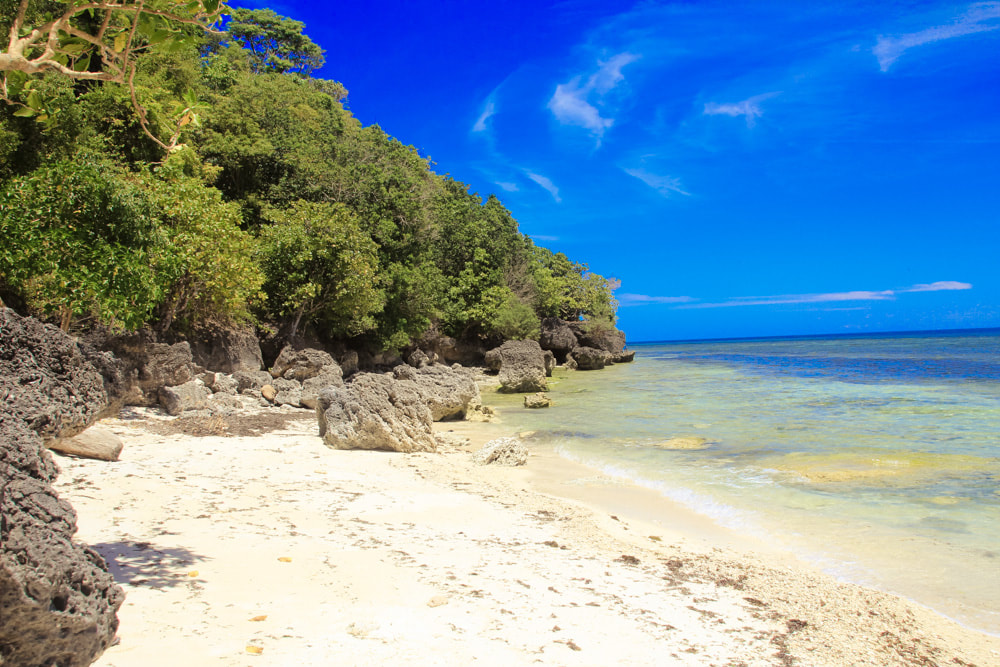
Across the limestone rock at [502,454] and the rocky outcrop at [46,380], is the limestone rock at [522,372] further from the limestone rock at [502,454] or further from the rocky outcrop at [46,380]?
the rocky outcrop at [46,380]

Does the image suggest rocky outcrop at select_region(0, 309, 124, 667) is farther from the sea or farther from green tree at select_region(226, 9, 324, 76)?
green tree at select_region(226, 9, 324, 76)

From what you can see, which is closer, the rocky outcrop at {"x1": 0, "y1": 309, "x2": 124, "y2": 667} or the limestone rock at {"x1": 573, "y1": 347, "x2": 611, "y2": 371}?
the rocky outcrop at {"x1": 0, "y1": 309, "x2": 124, "y2": 667}

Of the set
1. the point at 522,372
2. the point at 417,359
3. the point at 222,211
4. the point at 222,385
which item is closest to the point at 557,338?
the point at 417,359

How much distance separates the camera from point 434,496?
7473 mm

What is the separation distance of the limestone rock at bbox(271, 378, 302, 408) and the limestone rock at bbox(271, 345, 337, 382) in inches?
27.9

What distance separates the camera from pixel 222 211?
16641 mm

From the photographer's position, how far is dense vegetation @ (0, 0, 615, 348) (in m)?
10.9

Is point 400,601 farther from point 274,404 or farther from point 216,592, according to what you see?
point 274,404

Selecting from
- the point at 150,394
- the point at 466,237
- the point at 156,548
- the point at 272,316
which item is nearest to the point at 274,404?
the point at 150,394

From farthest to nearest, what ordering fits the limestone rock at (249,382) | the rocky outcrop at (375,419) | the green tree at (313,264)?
the green tree at (313,264), the limestone rock at (249,382), the rocky outcrop at (375,419)

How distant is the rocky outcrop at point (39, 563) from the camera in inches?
89.4

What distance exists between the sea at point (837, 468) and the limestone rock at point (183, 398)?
7352 millimetres

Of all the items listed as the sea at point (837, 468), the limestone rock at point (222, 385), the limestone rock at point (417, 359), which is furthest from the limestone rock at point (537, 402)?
the limestone rock at point (417, 359)

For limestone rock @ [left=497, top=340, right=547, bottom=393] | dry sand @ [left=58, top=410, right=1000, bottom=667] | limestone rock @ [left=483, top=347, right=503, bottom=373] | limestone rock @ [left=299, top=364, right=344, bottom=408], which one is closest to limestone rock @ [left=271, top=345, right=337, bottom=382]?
limestone rock @ [left=299, top=364, right=344, bottom=408]
